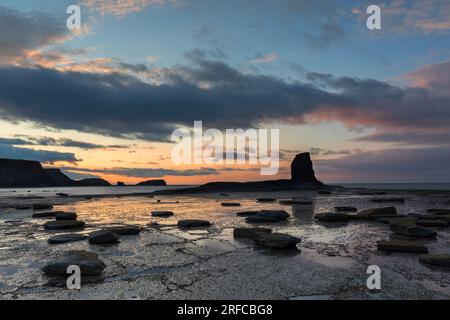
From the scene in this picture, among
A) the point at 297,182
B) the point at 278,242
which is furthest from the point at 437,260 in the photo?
the point at 297,182

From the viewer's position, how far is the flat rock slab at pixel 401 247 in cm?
1165

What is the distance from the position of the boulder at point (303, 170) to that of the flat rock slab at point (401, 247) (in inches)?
4192

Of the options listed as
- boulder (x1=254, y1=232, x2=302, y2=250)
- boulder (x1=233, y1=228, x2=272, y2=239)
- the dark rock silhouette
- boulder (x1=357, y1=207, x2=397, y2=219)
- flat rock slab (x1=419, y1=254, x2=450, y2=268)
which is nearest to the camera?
flat rock slab (x1=419, y1=254, x2=450, y2=268)

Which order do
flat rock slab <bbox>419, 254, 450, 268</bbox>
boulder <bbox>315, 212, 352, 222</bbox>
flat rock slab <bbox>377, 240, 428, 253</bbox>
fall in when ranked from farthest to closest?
1. boulder <bbox>315, 212, 352, 222</bbox>
2. flat rock slab <bbox>377, 240, 428, 253</bbox>
3. flat rock slab <bbox>419, 254, 450, 268</bbox>

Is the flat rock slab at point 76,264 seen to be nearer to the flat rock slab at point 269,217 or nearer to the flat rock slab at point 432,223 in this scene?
the flat rock slab at point 269,217

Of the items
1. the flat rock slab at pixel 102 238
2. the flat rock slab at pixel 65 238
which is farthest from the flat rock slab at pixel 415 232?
the flat rock slab at pixel 65 238

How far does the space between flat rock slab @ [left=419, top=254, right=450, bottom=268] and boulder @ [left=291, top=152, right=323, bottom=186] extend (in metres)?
108

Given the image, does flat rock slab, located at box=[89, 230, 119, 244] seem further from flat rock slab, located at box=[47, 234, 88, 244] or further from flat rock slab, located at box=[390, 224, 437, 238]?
flat rock slab, located at box=[390, 224, 437, 238]

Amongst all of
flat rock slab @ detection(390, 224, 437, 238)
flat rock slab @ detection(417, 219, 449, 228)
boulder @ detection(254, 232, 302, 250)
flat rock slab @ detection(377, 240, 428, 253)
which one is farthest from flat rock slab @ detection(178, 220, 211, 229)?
flat rock slab @ detection(417, 219, 449, 228)

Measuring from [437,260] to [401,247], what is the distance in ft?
6.60

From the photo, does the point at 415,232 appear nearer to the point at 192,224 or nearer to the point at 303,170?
the point at 192,224

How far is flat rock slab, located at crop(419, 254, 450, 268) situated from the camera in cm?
975

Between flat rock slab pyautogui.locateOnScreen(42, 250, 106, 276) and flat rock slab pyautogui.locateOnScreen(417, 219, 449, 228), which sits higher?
flat rock slab pyautogui.locateOnScreen(42, 250, 106, 276)

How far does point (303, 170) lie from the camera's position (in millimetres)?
120938
